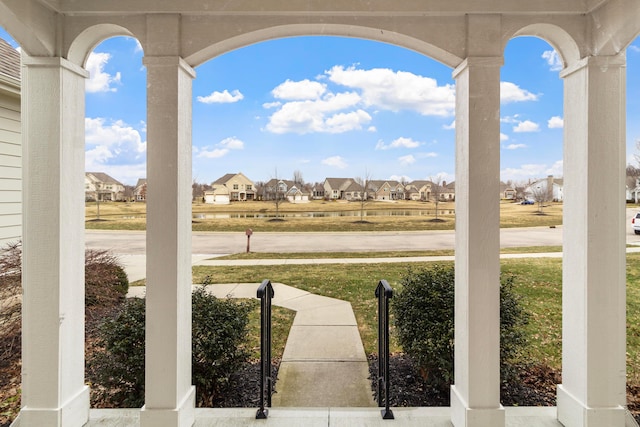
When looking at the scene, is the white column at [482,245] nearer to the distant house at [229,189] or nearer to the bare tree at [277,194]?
the bare tree at [277,194]

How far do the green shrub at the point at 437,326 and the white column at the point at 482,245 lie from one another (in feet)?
1.16

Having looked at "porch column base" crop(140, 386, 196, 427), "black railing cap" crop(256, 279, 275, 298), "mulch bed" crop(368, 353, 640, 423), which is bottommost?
"mulch bed" crop(368, 353, 640, 423)

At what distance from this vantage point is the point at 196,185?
12.6 feet

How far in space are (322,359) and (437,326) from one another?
1139mm

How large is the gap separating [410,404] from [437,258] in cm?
309

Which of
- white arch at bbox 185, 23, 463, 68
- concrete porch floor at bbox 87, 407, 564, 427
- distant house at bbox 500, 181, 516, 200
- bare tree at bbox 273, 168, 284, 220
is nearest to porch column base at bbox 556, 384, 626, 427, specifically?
concrete porch floor at bbox 87, 407, 564, 427

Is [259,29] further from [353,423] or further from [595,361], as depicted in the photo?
[595,361]

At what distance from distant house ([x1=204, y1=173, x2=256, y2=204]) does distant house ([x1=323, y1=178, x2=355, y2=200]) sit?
94 centimetres

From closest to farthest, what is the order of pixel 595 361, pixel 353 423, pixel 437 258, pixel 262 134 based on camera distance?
pixel 595 361
pixel 353 423
pixel 262 134
pixel 437 258

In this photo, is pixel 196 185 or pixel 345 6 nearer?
pixel 345 6

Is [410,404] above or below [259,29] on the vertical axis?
below

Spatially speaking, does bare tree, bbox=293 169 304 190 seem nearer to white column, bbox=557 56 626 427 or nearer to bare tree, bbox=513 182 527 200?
bare tree, bbox=513 182 527 200

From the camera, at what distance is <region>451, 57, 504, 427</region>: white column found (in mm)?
1923

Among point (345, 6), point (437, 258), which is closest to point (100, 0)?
point (345, 6)
